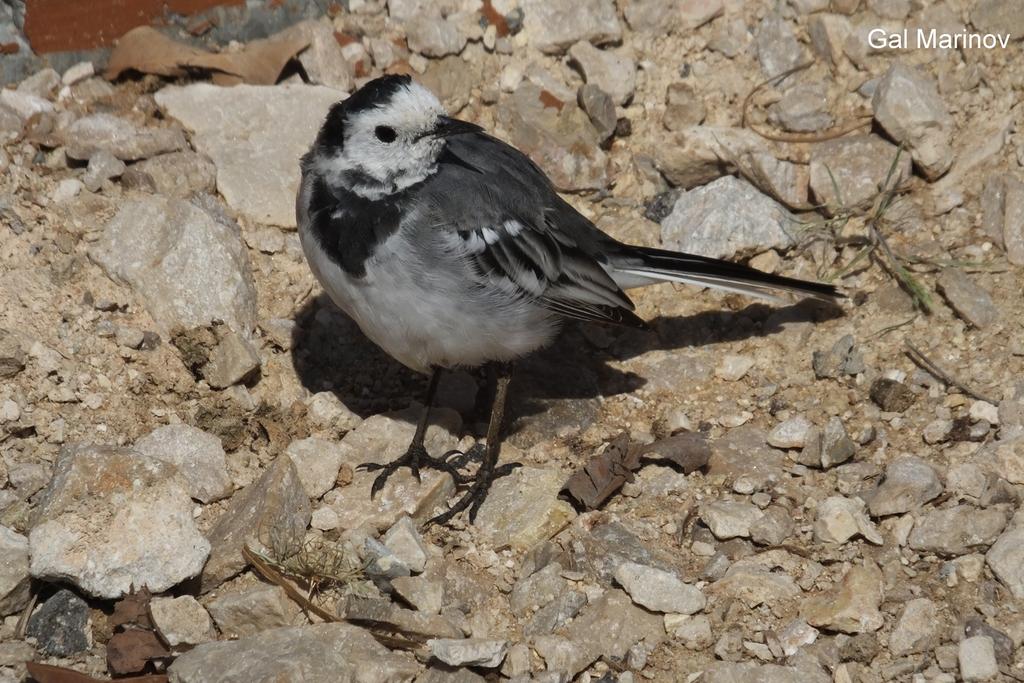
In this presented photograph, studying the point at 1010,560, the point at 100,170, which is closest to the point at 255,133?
the point at 100,170

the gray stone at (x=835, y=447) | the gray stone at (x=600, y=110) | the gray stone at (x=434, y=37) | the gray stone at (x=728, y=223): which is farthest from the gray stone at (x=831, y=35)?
the gray stone at (x=835, y=447)

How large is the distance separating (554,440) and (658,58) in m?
2.80

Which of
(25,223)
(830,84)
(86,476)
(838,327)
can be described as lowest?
A: (838,327)

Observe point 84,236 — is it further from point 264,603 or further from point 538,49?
point 538,49

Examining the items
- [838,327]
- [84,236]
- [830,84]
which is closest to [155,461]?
[84,236]

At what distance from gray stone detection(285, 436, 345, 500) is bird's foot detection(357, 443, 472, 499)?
176 millimetres

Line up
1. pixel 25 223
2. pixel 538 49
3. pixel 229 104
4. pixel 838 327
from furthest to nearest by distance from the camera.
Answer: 1. pixel 538 49
2. pixel 229 104
3. pixel 838 327
4. pixel 25 223

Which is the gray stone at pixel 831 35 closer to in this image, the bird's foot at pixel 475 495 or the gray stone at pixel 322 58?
the gray stone at pixel 322 58

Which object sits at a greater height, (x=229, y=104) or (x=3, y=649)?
(x=229, y=104)

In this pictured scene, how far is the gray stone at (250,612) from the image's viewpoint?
16.6 ft

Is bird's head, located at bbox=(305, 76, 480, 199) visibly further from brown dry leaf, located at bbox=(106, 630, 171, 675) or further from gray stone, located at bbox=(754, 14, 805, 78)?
gray stone, located at bbox=(754, 14, 805, 78)

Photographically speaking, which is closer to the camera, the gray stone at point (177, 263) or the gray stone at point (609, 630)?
the gray stone at point (609, 630)

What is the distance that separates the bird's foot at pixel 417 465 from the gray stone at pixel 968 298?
2.70 metres

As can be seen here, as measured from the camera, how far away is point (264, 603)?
507 centimetres
